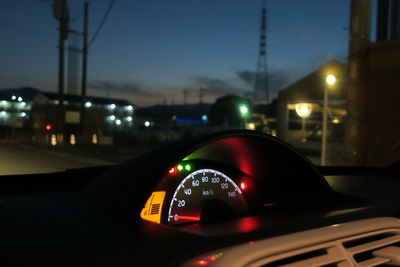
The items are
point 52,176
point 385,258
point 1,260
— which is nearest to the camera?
point 1,260

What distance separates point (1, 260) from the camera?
1173mm

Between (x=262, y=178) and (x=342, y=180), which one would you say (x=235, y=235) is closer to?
(x=262, y=178)

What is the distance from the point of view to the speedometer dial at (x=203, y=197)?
86.2 inches

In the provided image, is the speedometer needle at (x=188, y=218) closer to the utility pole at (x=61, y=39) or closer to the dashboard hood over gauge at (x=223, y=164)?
the dashboard hood over gauge at (x=223, y=164)

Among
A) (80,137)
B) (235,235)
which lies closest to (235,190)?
(235,235)

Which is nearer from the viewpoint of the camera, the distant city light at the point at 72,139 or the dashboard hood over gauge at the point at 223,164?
the dashboard hood over gauge at the point at 223,164

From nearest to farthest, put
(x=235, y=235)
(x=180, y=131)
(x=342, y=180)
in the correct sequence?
1. (x=235, y=235)
2. (x=342, y=180)
3. (x=180, y=131)

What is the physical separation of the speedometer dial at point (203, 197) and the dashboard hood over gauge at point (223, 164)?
Result: 145 mm

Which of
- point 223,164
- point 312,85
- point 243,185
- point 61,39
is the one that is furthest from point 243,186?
point 312,85

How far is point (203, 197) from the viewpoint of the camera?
2.38m

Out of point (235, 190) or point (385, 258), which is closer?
point (385, 258)

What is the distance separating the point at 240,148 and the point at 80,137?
26056mm

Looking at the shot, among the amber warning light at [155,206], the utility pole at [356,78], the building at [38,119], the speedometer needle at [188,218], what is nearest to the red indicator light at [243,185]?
the speedometer needle at [188,218]

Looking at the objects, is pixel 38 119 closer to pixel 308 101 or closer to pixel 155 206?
pixel 308 101
